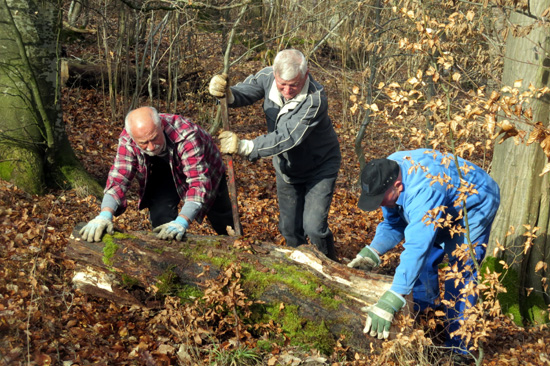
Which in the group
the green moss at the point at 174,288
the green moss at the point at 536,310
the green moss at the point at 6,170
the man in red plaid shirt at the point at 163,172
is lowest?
the green moss at the point at 536,310

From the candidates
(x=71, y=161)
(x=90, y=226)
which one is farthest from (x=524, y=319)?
(x=71, y=161)

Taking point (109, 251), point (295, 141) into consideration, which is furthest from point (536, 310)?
point (109, 251)

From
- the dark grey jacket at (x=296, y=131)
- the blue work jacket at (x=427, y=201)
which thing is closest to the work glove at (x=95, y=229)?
the dark grey jacket at (x=296, y=131)

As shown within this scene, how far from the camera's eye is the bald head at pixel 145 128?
12.8ft

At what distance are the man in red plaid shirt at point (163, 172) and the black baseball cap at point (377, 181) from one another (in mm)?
1442

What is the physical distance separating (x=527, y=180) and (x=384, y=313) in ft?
7.55

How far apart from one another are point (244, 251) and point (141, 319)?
97 cm

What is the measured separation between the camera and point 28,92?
5.98 metres

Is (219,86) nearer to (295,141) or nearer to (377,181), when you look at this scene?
(295,141)

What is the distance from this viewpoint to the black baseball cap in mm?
3537

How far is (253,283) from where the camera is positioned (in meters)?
3.80

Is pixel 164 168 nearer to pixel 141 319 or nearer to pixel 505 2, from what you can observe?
pixel 141 319

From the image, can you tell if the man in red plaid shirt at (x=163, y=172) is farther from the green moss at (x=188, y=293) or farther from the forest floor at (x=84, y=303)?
the forest floor at (x=84, y=303)

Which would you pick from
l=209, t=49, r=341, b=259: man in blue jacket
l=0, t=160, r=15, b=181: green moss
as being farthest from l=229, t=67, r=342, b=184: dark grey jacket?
l=0, t=160, r=15, b=181: green moss
